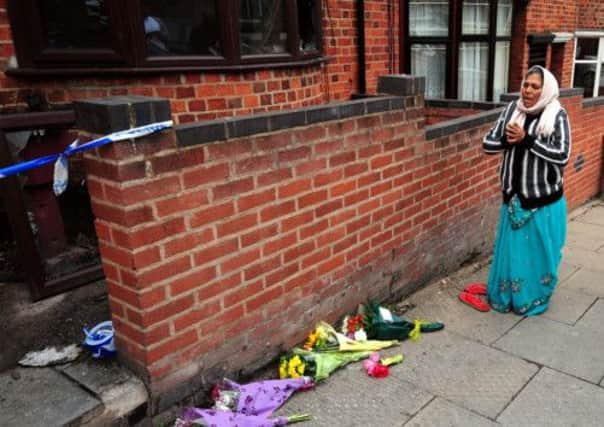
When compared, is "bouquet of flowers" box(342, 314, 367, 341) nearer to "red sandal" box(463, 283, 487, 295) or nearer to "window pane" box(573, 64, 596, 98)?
"red sandal" box(463, 283, 487, 295)

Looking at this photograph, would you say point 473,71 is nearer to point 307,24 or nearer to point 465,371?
point 307,24

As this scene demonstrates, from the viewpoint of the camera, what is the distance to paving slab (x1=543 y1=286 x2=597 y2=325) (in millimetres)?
3803

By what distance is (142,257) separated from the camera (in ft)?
7.34

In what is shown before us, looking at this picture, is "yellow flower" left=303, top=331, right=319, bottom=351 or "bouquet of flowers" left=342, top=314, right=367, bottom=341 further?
"bouquet of flowers" left=342, top=314, right=367, bottom=341

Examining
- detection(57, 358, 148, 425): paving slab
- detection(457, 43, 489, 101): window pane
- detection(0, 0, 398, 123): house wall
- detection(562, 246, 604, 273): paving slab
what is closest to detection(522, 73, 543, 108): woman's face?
detection(0, 0, 398, 123): house wall

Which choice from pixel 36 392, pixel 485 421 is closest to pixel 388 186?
pixel 485 421

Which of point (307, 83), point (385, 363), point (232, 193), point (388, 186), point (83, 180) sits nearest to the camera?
point (232, 193)

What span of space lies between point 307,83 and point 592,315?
288cm

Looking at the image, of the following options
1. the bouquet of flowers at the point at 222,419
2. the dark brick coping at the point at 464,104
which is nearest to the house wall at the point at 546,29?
the dark brick coping at the point at 464,104

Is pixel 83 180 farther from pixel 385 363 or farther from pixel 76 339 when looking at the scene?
pixel 385 363

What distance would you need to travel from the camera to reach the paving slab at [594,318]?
3645 mm

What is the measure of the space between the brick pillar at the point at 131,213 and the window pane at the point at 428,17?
5.10 m

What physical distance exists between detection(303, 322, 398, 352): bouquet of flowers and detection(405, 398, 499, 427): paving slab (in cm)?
58

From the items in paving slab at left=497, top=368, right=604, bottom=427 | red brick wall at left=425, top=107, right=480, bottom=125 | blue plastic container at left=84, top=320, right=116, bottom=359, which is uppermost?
red brick wall at left=425, top=107, right=480, bottom=125
